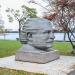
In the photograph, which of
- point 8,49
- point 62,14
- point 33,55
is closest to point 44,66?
point 33,55

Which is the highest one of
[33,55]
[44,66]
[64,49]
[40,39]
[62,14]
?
[62,14]

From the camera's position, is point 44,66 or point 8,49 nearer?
point 44,66

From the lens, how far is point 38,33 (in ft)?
27.4

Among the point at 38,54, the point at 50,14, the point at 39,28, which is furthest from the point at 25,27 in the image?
the point at 50,14

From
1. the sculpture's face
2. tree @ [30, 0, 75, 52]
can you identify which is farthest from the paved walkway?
tree @ [30, 0, 75, 52]

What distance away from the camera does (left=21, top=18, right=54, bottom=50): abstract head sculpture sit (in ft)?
27.3

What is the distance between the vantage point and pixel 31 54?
8188mm

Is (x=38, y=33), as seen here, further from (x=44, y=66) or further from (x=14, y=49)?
(x=14, y=49)

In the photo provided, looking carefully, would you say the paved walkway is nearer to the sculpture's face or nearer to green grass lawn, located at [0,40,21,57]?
the sculpture's face

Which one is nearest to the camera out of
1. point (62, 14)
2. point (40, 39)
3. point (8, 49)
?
point (40, 39)

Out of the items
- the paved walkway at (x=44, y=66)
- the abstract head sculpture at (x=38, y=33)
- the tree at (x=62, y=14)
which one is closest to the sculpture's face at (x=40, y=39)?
the abstract head sculpture at (x=38, y=33)

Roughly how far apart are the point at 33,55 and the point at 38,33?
0.78 metres

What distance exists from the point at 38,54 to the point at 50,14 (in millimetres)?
3493

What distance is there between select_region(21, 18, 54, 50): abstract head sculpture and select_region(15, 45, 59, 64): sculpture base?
21cm
